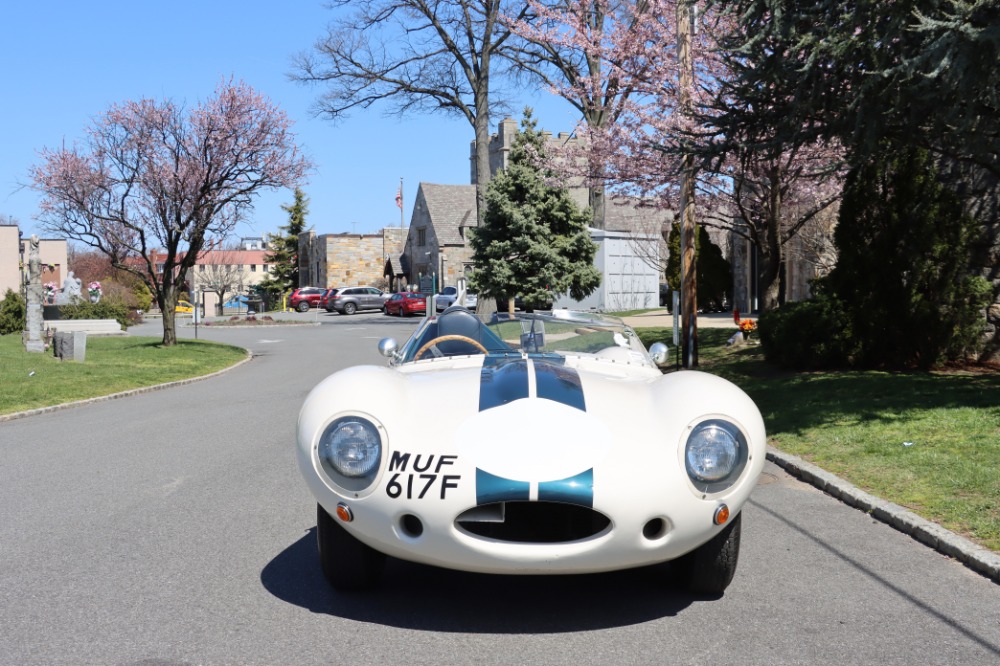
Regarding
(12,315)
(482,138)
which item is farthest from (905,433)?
(12,315)

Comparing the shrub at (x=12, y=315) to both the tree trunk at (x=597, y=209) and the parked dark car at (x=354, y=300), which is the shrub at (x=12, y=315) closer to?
the tree trunk at (x=597, y=209)

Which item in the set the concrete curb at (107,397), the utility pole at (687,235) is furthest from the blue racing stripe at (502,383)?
the concrete curb at (107,397)

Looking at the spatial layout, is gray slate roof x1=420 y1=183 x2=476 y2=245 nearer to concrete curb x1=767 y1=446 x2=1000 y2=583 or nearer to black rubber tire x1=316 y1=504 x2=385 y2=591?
concrete curb x1=767 y1=446 x2=1000 y2=583

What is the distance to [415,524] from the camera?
13.6ft

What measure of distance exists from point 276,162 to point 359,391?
81.4 feet

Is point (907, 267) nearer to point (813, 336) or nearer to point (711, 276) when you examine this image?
point (813, 336)

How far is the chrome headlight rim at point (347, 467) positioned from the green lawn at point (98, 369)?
10.8m

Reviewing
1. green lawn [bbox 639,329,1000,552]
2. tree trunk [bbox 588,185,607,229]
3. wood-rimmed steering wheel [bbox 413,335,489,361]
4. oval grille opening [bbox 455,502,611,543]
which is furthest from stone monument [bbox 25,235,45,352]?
oval grille opening [bbox 455,502,611,543]

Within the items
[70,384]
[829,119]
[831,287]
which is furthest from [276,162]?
[829,119]

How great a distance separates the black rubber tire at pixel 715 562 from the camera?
15.0 feet

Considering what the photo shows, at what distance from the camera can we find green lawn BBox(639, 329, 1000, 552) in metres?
6.61

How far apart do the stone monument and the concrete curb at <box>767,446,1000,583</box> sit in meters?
20.6

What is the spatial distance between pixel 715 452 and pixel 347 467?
1578mm

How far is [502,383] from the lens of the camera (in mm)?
4742
